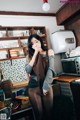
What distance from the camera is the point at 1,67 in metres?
3.21

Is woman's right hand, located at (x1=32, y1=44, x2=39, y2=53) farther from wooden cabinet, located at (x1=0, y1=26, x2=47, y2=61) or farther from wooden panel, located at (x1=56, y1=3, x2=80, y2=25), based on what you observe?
wooden panel, located at (x1=56, y1=3, x2=80, y2=25)

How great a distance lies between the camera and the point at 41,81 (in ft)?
6.42

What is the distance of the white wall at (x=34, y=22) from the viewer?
345 cm

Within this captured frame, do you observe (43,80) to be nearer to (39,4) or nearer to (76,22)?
(39,4)

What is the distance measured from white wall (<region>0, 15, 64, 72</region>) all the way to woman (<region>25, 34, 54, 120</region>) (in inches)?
66.1

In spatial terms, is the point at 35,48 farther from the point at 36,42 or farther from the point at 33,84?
the point at 33,84

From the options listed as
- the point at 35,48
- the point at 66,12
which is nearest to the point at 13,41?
the point at 66,12

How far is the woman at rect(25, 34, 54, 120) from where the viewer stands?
1.91 meters

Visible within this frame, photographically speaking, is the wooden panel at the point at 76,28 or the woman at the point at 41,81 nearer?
the woman at the point at 41,81

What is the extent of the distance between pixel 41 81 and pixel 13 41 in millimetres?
1749

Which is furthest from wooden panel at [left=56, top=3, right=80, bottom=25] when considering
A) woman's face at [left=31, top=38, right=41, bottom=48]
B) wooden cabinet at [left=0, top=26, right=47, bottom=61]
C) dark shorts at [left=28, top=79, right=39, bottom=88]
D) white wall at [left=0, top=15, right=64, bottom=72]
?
dark shorts at [left=28, top=79, right=39, bottom=88]

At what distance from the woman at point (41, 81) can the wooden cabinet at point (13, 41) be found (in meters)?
Result: 1.35

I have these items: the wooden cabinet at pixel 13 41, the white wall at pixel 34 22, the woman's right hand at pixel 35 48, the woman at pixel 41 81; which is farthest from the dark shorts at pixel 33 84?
the white wall at pixel 34 22

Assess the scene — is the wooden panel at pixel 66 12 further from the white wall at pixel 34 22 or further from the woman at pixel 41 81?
the woman at pixel 41 81
